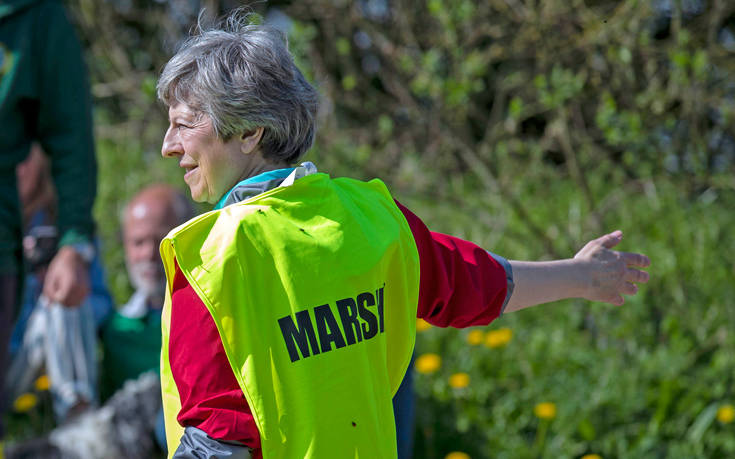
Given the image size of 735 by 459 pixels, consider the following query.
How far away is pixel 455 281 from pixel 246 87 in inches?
19.8

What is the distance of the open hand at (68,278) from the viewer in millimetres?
2648

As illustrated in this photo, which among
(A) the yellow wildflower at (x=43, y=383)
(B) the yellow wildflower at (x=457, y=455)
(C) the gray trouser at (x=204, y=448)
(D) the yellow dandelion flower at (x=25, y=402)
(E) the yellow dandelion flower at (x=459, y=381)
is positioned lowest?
(B) the yellow wildflower at (x=457, y=455)

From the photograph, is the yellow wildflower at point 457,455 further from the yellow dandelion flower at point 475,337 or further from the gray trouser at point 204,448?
the gray trouser at point 204,448

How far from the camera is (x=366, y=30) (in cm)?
466

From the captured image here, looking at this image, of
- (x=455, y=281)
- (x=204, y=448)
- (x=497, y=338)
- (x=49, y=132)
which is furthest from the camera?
(x=497, y=338)

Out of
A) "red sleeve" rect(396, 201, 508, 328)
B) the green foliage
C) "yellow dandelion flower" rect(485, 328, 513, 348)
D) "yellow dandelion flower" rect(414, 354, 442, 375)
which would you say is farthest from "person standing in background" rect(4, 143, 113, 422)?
"red sleeve" rect(396, 201, 508, 328)

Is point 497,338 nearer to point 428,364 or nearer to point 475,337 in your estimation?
point 475,337

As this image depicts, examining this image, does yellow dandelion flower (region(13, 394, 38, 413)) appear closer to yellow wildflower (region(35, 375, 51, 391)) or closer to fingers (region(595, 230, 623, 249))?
yellow wildflower (region(35, 375, 51, 391))

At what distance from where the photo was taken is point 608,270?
181 centimetres

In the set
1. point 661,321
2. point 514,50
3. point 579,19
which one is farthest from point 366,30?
point 661,321

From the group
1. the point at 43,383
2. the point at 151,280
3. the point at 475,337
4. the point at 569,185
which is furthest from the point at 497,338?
the point at 569,185

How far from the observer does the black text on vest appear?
142 centimetres

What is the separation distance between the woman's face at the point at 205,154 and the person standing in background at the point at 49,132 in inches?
47.9

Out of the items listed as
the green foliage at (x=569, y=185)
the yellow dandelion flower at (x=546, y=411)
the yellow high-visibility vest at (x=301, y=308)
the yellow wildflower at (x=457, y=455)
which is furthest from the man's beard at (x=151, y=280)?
the yellow high-visibility vest at (x=301, y=308)
